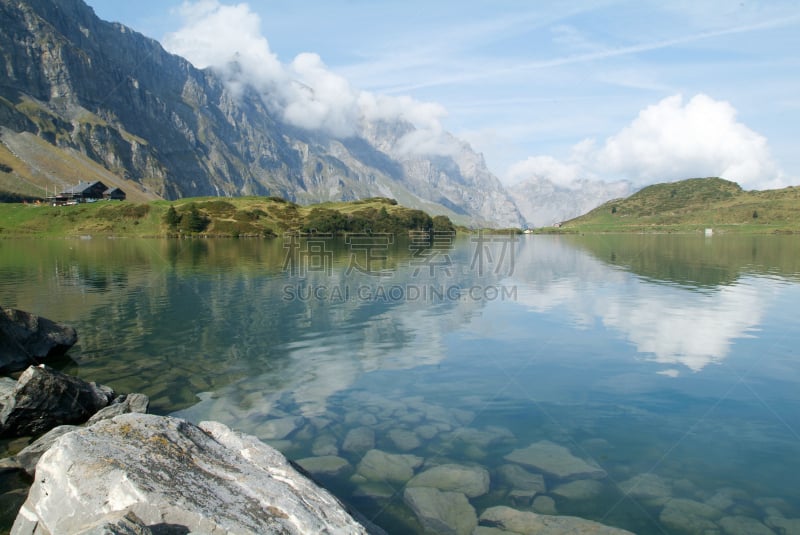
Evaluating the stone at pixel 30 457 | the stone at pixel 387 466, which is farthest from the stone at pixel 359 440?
the stone at pixel 30 457

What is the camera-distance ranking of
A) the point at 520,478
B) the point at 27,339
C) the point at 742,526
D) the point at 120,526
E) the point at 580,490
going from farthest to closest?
the point at 27,339 → the point at 520,478 → the point at 580,490 → the point at 742,526 → the point at 120,526

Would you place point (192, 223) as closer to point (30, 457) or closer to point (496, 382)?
point (496, 382)

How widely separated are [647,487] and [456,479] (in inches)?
216

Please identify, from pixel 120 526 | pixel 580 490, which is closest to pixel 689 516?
pixel 580 490

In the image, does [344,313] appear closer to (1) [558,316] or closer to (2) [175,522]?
(1) [558,316]

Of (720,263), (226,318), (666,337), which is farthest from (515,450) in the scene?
(720,263)

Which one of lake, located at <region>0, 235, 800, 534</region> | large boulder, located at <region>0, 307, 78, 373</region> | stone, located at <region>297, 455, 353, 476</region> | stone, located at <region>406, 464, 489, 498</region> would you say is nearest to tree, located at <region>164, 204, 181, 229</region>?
lake, located at <region>0, 235, 800, 534</region>

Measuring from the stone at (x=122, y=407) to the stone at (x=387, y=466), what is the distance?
28.0ft

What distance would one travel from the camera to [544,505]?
14.0 meters

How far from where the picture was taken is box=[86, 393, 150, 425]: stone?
1809cm

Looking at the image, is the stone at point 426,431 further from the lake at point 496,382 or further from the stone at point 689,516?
the stone at point 689,516

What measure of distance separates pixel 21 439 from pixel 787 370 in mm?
33719

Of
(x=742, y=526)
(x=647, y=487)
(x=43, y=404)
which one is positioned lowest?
(x=742, y=526)

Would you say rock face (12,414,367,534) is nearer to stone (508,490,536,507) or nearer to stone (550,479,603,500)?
stone (508,490,536,507)
